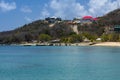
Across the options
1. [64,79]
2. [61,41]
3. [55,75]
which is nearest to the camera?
[64,79]

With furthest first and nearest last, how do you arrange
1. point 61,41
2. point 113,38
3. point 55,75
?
point 61,41
point 113,38
point 55,75

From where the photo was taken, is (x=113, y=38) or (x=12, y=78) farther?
(x=113, y=38)

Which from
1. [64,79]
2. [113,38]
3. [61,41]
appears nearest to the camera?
[64,79]

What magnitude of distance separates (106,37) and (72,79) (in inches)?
5437

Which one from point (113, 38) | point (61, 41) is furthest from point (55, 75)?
point (61, 41)

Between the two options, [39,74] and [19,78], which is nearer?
[19,78]

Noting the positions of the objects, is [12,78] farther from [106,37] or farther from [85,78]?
[106,37]

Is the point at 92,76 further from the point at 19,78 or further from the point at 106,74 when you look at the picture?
the point at 19,78

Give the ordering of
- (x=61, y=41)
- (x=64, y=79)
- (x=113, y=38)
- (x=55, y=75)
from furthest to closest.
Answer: (x=61, y=41), (x=113, y=38), (x=55, y=75), (x=64, y=79)

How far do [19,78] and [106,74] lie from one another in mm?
9758

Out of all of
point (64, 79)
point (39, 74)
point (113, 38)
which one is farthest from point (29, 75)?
point (113, 38)

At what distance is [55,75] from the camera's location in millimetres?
44312

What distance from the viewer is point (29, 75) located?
44562 millimetres

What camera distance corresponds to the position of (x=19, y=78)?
139ft
